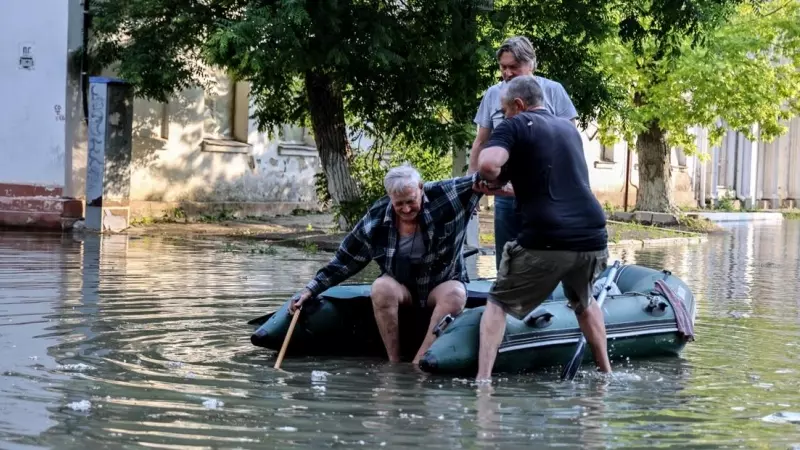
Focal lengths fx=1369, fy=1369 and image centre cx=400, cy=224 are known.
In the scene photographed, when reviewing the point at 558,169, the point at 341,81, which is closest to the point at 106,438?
the point at 558,169

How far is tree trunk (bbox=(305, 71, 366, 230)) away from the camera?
19031 millimetres

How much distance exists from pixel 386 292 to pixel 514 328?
78 cm

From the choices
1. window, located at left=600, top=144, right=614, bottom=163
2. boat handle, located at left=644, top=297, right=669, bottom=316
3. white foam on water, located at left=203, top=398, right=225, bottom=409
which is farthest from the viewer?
window, located at left=600, top=144, right=614, bottom=163

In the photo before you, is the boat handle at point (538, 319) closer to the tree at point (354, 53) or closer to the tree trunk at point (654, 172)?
the tree at point (354, 53)

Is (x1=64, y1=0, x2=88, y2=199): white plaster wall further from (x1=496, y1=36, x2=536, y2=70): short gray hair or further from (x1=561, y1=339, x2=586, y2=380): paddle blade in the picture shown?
(x1=561, y1=339, x2=586, y2=380): paddle blade

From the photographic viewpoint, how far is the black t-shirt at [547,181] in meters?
7.11

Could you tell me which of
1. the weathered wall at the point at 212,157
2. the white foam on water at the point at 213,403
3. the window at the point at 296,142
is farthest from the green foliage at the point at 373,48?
the white foam on water at the point at 213,403

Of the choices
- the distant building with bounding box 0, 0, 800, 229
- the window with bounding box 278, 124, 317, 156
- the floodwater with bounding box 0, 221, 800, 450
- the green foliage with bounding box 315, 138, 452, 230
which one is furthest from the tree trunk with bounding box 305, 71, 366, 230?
the floodwater with bounding box 0, 221, 800, 450

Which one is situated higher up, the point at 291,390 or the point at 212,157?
the point at 212,157

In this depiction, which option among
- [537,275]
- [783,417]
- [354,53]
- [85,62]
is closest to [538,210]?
[537,275]

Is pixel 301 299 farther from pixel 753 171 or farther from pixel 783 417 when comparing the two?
pixel 753 171

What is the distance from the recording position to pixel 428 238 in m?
7.95

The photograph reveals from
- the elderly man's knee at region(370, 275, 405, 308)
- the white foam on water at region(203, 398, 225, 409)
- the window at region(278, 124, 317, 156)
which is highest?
the window at region(278, 124, 317, 156)

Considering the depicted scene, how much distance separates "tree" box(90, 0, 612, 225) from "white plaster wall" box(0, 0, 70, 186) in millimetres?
643
